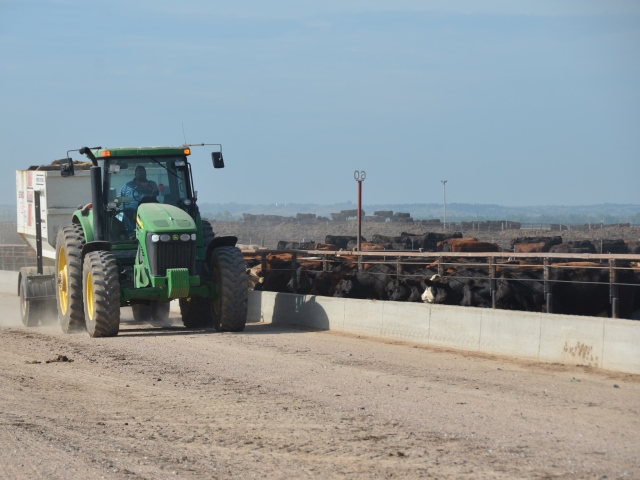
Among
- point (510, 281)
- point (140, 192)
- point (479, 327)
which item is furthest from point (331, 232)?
point (479, 327)

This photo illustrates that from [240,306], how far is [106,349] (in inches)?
111

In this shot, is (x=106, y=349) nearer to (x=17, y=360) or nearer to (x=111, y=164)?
(x=17, y=360)

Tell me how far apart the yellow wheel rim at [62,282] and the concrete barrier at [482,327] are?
13.6 ft

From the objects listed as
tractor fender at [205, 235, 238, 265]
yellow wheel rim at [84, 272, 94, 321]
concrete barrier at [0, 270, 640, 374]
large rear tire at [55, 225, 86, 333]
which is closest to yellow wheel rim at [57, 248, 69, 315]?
large rear tire at [55, 225, 86, 333]

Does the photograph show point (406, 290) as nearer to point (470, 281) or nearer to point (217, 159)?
point (470, 281)

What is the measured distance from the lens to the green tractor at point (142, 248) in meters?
15.7

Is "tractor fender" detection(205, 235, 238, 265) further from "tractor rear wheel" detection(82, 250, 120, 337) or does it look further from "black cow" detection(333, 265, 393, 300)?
"black cow" detection(333, 265, 393, 300)

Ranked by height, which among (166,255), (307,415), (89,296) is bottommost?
(307,415)

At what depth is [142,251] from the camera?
16.1 metres

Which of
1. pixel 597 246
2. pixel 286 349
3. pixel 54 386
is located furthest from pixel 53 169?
pixel 597 246

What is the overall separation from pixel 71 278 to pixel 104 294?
1.56 meters

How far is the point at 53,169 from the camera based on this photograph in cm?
2080

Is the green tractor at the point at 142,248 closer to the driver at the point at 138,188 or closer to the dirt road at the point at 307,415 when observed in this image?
the driver at the point at 138,188

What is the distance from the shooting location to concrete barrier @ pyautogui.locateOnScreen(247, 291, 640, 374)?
38.8 ft
